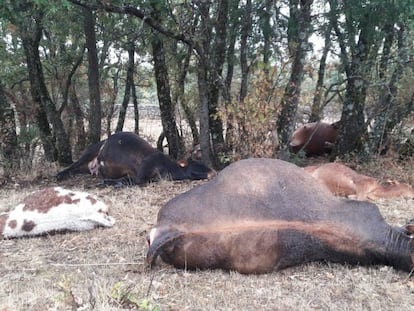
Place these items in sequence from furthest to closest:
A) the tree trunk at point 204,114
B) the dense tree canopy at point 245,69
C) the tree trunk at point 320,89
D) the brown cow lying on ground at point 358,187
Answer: the tree trunk at point 320,89, the tree trunk at point 204,114, the dense tree canopy at point 245,69, the brown cow lying on ground at point 358,187

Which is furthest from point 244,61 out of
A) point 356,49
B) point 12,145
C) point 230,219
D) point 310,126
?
point 230,219

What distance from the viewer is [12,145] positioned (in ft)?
31.3

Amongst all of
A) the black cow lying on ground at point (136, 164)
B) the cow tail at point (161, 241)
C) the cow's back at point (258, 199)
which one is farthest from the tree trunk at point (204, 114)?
the cow tail at point (161, 241)

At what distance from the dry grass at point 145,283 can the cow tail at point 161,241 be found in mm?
190

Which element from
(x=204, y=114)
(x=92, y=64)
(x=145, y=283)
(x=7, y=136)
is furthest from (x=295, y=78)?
(x=7, y=136)

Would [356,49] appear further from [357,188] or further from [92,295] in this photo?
[92,295]

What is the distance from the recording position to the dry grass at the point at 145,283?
9.57 feet

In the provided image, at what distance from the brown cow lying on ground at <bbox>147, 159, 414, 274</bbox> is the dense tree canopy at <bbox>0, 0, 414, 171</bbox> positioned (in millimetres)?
3140

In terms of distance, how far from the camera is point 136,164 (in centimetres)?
738

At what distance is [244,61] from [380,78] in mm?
3843

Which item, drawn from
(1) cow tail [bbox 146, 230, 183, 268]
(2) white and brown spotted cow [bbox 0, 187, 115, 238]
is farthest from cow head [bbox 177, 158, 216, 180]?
(1) cow tail [bbox 146, 230, 183, 268]

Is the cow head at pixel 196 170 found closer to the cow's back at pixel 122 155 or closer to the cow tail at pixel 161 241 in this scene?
the cow's back at pixel 122 155

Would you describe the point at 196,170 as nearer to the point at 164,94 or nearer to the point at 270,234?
the point at 164,94

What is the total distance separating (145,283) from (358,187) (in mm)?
3368
